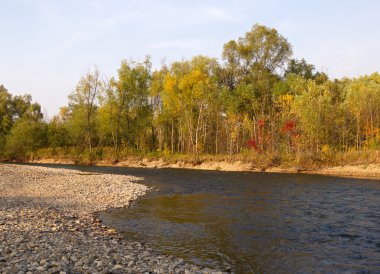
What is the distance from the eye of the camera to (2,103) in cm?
9438

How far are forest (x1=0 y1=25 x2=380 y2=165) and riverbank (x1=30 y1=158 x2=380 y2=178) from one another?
4.43 ft

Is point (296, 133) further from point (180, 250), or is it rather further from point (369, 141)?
point (180, 250)

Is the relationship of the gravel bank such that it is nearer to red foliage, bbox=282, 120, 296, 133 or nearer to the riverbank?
the riverbank

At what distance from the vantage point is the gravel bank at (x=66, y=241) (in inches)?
406

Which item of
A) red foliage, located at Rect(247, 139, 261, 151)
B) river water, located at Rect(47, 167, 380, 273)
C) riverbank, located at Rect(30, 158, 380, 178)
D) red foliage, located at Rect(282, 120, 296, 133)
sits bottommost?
→ river water, located at Rect(47, 167, 380, 273)

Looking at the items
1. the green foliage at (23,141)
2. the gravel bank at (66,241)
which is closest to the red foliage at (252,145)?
the gravel bank at (66,241)

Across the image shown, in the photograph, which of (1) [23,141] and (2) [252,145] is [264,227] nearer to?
(2) [252,145]

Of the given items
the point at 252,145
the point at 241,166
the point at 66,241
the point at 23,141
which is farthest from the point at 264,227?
the point at 23,141

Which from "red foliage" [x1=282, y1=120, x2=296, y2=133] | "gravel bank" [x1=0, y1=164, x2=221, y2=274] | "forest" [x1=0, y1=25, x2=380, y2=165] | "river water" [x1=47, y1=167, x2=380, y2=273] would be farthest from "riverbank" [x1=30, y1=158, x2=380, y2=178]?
"gravel bank" [x1=0, y1=164, x2=221, y2=274]

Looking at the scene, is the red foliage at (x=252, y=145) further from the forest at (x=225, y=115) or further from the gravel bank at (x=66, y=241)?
the gravel bank at (x=66, y=241)

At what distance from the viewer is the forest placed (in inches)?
2093

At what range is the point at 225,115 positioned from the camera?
230 ft

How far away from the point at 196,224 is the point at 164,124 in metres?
59.9

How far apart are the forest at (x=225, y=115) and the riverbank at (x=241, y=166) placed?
135 centimetres
